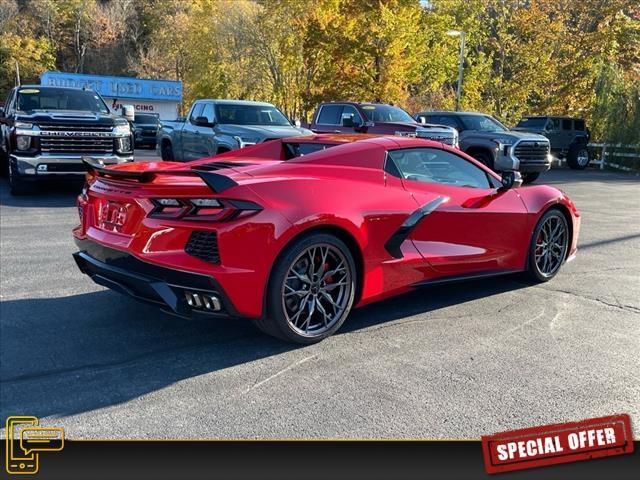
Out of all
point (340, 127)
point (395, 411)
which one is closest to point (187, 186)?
point (395, 411)

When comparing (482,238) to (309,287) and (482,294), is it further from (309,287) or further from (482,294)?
(309,287)

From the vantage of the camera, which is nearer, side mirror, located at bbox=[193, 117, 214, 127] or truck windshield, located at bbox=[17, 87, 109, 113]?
truck windshield, located at bbox=[17, 87, 109, 113]

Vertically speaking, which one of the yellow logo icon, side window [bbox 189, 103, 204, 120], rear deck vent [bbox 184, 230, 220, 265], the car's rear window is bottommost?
the yellow logo icon

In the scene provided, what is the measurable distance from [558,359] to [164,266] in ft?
8.91

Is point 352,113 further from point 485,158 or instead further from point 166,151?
point 166,151

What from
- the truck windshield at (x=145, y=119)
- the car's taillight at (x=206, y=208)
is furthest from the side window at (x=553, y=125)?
the car's taillight at (x=206, y=208)

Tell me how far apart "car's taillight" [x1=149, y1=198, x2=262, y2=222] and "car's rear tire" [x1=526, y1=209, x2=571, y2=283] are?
10.2 ft

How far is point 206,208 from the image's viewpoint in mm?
3822

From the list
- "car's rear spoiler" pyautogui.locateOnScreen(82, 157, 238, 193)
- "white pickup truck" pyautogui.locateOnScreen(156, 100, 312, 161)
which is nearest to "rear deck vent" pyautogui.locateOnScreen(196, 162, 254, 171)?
"car's rear spoiler" pyautogui.locateOnScreen(82, 157, 238, 193)

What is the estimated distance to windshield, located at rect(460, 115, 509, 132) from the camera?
56.4 ft

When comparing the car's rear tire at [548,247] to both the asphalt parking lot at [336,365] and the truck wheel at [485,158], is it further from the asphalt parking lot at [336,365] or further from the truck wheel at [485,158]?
the truck wheel at [485,158]

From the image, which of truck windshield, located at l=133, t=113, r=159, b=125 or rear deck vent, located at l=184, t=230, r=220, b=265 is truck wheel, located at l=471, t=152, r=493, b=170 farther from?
truck windshield, located at l=133, t=113, r=159, b=125

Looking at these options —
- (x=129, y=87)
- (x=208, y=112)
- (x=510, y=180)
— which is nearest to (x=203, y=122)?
(x=208, y=112)

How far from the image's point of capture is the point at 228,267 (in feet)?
12.3
